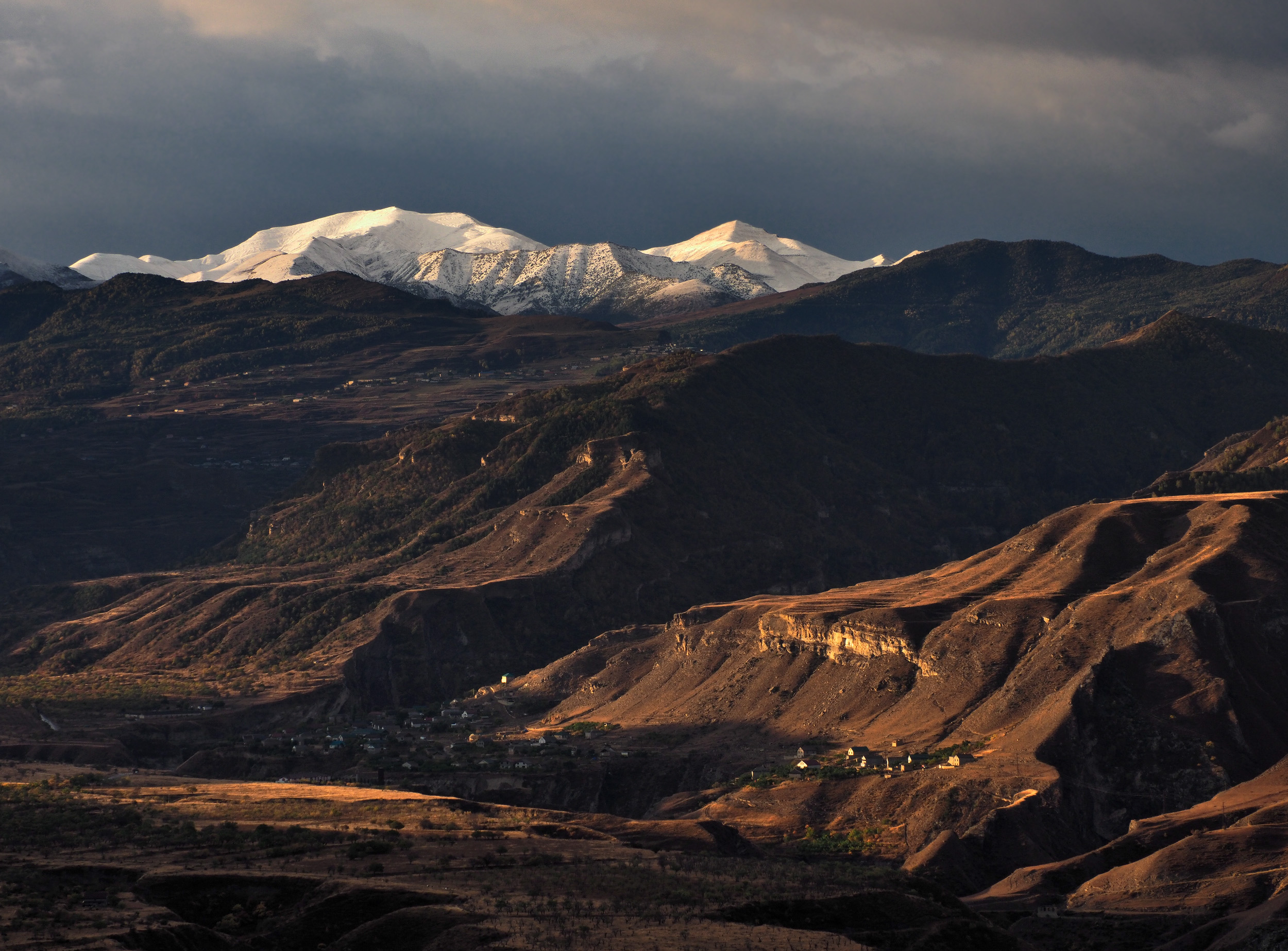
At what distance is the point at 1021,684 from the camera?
128 metres

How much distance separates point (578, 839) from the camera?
93.8m

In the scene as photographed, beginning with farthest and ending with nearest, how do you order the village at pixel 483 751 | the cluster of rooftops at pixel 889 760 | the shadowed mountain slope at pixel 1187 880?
the village at pixel 483 751 < the cluster of rooftops at pixel 889 760 < the shadowed mountain slope at pixel 1187 880


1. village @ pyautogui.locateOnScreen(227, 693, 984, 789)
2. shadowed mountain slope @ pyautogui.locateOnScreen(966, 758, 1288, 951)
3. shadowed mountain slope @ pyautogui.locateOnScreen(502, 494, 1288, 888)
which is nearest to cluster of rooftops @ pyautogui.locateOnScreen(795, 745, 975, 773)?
village @ pyautogui.locateOnScreen(227, 693, 984, 789)

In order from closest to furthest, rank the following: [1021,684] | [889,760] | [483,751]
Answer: [889,760], [1021,684], [483,751]

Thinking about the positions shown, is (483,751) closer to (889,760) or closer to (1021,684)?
(889,760)

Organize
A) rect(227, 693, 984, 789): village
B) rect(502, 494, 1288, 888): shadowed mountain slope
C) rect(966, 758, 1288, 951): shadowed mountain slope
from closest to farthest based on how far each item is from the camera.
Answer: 1. rect(966, 758, 1288, 951): shadowed mountain slope
2. rect(502, 494, 1288, 888): shadowed mountain slope
3. rect(227, 693, 984, 789): village

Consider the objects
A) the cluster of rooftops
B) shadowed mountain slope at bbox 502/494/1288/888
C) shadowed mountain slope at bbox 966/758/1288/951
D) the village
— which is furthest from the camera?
the village

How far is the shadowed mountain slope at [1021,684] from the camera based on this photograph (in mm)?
111312

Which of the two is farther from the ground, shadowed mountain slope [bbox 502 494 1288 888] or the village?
shadowed mountain slope [bbox 502 494 1288 888]

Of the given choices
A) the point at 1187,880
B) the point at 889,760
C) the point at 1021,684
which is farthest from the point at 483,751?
the point at 1187,880

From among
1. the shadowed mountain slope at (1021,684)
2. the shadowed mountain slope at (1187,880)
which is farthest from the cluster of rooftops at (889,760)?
the shadowed mountain slope at (1187,880)

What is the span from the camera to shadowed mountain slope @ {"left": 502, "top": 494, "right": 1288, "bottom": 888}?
111 metres

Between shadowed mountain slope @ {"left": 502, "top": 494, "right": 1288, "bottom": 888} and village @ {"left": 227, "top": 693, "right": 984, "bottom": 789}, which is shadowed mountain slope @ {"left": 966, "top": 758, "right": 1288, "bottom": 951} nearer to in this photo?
shadowed mountain slope @ {"left": 502, "top": 494, "right": 1288, "bottom": 888}

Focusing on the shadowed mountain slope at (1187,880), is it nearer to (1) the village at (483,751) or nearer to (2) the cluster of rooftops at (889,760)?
(2) the cluster of rooftops at (889,760)
